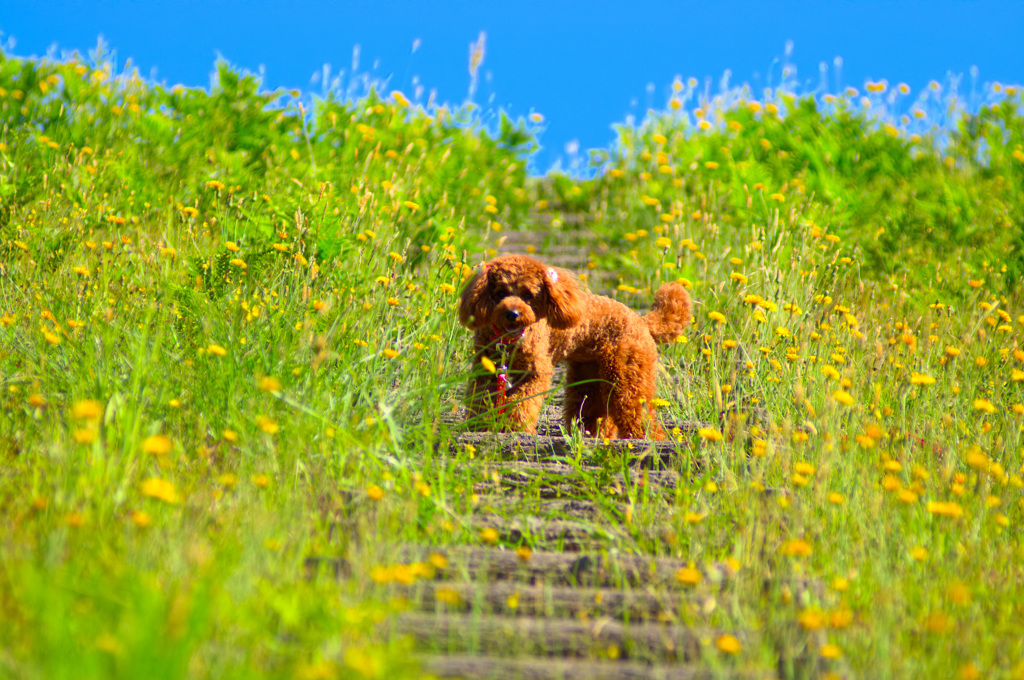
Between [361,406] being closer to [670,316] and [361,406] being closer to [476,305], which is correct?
[476,305]

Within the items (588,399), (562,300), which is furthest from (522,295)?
(588,399)

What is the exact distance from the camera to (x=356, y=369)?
3.92 meters

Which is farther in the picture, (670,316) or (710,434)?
(670,316)

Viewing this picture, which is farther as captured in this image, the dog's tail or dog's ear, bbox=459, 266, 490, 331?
the dog's tail

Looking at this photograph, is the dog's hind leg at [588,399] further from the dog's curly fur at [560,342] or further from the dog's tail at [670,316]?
the dog's tail at [670,316]

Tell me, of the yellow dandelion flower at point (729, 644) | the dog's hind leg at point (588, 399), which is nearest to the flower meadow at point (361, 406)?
the yellow dandelion flower at point (729, 644)

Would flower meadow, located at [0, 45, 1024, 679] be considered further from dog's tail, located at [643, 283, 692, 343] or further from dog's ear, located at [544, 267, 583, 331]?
dog's ear, located at [544, 267, 583, 331]

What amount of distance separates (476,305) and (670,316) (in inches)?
52.2

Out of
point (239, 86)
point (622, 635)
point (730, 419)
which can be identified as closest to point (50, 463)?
point (622, 635)

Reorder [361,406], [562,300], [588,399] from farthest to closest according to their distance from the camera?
[588,399] → [562,300] → [361,406]

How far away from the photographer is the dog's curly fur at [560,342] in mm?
4281

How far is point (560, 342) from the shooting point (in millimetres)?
4605

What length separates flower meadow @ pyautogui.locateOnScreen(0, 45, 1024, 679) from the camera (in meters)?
2.22

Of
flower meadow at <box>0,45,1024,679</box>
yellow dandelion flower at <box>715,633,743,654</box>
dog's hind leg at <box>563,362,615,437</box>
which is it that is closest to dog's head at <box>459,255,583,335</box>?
flower meadow at <box>0,45,1024,679</box>
